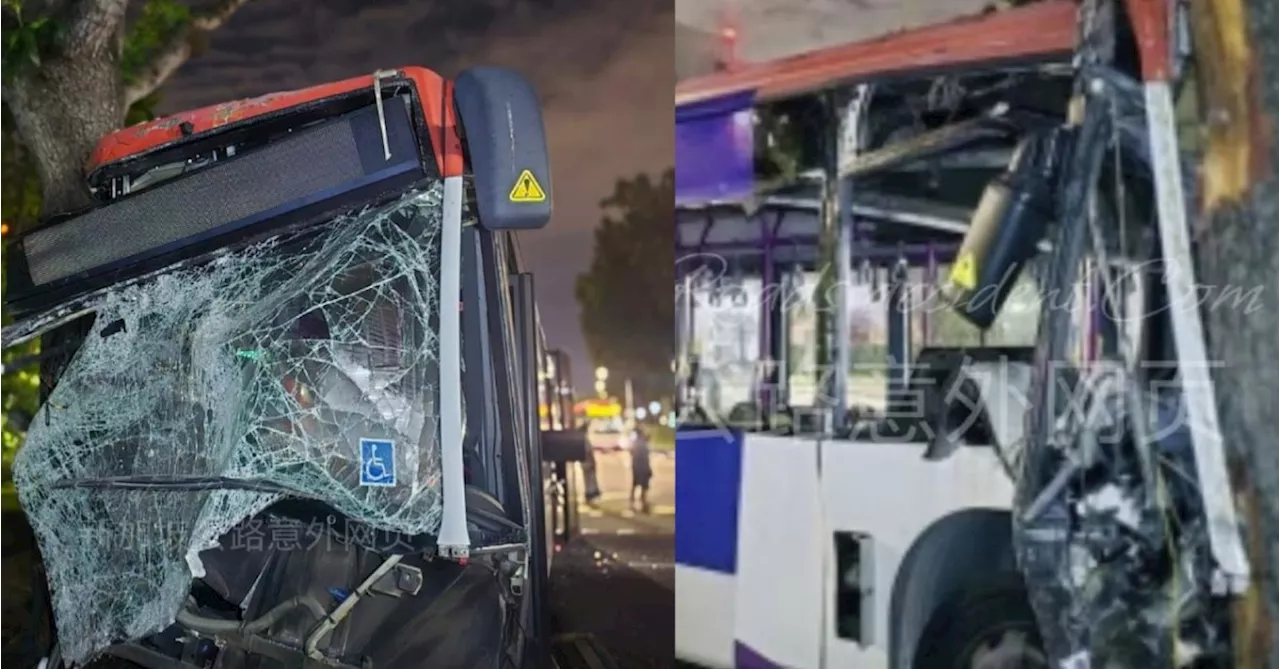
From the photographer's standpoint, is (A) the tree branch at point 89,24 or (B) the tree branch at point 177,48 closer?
(A) the tree branch at point 89,24

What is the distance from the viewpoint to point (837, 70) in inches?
85.2

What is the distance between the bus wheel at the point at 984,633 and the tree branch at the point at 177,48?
2629 mm

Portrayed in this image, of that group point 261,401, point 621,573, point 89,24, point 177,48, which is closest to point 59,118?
point 89,24

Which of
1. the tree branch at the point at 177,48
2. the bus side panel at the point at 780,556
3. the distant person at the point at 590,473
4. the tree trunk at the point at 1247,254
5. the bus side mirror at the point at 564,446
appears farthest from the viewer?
the tree branch at the point at 177,48

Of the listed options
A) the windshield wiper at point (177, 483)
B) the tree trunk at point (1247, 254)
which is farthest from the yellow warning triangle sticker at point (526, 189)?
the tree trunk at point (1247, 254)

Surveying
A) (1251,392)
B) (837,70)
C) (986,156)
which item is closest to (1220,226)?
(1251,392)

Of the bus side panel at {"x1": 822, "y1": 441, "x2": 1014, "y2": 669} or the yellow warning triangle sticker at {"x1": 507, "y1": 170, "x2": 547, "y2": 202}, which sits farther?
the bus side panel at {"x1": 822, "y1": 441, "x2": 1014, "y2": 669}

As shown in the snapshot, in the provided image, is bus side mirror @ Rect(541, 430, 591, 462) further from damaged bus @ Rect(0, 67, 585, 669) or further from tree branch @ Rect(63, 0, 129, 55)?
tree branch @ Rect(63, 0, 129, 55)

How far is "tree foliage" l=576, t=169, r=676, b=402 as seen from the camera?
2465mm

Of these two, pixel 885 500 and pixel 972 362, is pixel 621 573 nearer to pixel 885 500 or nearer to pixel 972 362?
pixel 885 500

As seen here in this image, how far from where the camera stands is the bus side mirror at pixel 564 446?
2.40m

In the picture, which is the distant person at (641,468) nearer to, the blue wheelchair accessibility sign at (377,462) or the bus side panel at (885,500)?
the bus side panel at (885,500)

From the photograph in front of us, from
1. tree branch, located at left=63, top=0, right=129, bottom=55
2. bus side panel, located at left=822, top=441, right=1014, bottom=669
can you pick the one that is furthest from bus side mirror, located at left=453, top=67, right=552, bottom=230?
tree branch, located at left=63, top=0, right=129, bottom=55

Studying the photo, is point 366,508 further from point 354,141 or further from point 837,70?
point 837,70
